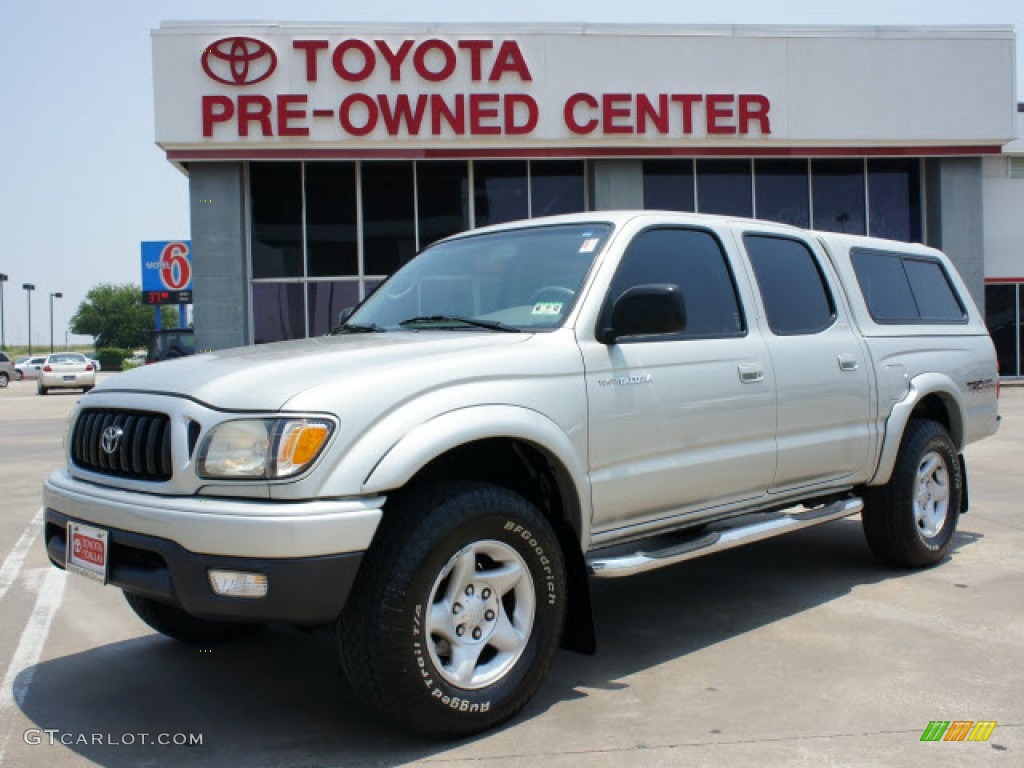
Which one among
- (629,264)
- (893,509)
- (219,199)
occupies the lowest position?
(893,509)

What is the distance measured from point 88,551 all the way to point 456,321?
5.62ft

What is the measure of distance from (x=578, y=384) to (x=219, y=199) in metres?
17.1

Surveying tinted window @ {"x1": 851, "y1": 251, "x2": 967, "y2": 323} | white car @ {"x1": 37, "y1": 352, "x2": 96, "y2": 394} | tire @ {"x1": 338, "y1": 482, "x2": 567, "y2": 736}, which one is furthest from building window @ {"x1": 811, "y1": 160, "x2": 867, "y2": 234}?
white car @ {"x1": 37, "y1": 352, "x2": 96, "y2": 394}

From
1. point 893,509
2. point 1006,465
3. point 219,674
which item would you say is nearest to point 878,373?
point 893,509

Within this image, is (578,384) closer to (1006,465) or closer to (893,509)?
(893,509)

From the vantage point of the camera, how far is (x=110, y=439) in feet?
11.6

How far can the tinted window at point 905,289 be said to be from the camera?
18.9 feet

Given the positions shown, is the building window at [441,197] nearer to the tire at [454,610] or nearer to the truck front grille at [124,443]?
the truck front grille at [124,443]

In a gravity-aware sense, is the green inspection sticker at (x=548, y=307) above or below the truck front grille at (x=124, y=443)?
above

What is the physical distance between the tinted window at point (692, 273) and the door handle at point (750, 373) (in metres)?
0.17

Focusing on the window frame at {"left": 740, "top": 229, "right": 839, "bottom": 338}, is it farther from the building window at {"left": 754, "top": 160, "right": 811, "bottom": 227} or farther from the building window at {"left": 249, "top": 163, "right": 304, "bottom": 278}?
the building window at {"left": 754, "top": 160, "right": 811, "bottom": 227}

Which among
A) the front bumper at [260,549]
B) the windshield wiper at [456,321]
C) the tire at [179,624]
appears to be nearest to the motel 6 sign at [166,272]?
the tire at [179,624]

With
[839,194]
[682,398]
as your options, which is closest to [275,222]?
[839,194]

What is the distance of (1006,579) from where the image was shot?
18.2 ft
